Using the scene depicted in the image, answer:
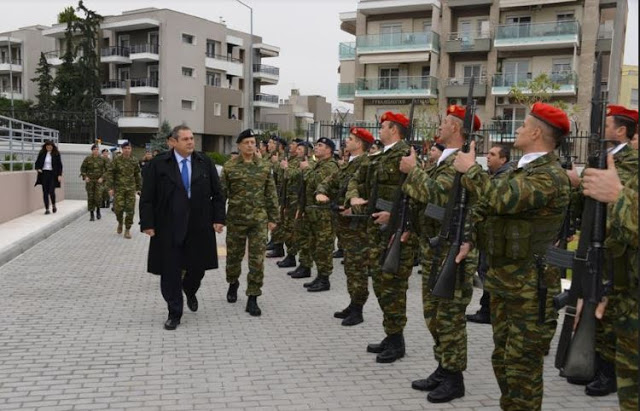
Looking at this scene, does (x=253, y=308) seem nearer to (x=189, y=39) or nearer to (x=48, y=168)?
(x=48, y=168)

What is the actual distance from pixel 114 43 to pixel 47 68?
22.1 feet

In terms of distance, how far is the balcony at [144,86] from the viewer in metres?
45.1

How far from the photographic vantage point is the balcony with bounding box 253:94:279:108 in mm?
57469

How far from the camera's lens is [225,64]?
5038cm

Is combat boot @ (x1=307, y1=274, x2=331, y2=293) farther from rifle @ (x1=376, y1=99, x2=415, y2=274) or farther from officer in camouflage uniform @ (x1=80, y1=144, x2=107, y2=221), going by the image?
officer in camouflage uniform @ (x1=80, y1=144, x2=107, y2=221)

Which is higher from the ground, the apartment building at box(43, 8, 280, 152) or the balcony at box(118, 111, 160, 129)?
the apartment building at box(43, 8, 280, 152)

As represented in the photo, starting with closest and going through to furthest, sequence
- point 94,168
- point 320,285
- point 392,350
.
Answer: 1. point 392,350
2. point 320,285
3. point 94,168

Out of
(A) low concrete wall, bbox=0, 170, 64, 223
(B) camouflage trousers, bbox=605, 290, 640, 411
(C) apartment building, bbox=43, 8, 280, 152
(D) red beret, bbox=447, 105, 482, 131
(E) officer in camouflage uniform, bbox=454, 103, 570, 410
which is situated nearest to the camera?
(B) camouflage trousers, bbox=605, 290, 640, 411

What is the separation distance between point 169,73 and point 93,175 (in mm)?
31551

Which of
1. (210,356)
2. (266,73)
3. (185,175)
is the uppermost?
(266,73)

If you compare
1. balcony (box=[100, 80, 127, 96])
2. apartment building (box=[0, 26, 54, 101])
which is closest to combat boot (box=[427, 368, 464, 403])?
balcony (box=[100, 80, 127, 96])

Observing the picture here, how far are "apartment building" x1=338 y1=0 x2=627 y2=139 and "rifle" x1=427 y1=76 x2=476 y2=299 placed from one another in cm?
2725

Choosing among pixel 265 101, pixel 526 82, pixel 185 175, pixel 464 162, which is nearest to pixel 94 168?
pixel 185 175

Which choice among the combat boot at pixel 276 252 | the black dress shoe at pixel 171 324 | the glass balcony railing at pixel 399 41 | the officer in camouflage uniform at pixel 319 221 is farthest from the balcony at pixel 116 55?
the black dress shoe at pixel 171 324
